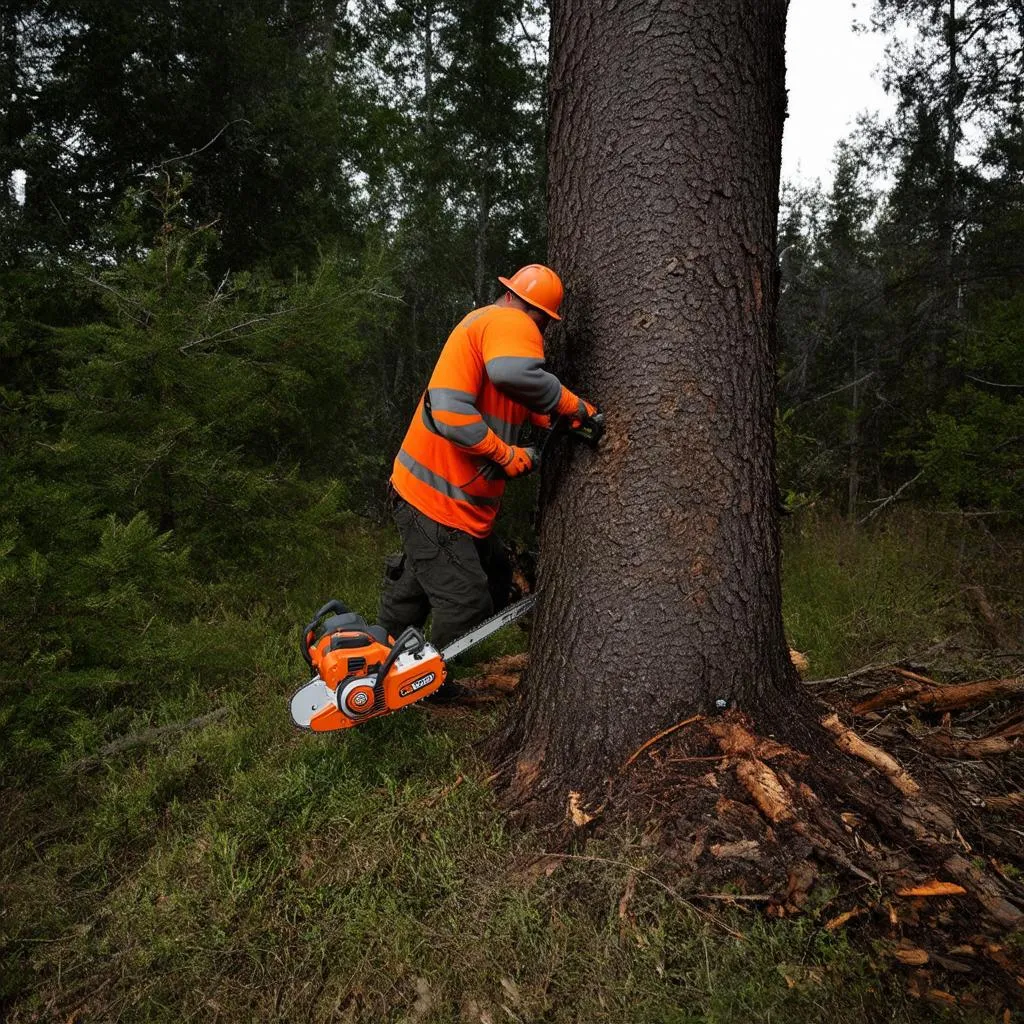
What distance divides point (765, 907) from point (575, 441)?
62.5 inches

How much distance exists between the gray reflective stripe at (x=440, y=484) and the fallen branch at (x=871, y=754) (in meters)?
1.71

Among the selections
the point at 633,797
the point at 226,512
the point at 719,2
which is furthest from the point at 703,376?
the point at 226,512

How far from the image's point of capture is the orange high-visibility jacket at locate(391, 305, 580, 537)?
254 cm

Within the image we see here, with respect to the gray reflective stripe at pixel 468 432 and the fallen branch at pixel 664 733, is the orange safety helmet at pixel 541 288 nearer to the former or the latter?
the gray reflective stripe at pixel 468 432

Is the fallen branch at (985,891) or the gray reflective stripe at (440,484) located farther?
the gray reflective stripe at (440,484)

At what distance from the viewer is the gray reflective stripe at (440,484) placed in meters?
3.12

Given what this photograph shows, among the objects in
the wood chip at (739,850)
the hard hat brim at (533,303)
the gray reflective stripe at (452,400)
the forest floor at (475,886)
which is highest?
the hard hat brim at (533,303)

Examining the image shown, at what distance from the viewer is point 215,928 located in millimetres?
2084

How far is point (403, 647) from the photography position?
9.02ft

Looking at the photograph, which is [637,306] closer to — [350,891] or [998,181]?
[350,891]

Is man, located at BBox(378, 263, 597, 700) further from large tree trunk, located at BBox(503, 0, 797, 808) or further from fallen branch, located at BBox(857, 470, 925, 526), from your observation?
fallen branch, located at BBox(857, 470, 925, 526)

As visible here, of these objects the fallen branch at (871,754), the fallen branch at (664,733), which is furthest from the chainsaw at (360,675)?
the fallen branch at (871,754)

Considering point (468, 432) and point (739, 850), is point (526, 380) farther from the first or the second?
point (739, 850)

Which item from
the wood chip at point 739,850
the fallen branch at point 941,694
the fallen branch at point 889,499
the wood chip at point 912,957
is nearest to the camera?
the wood chip at point 912,957
